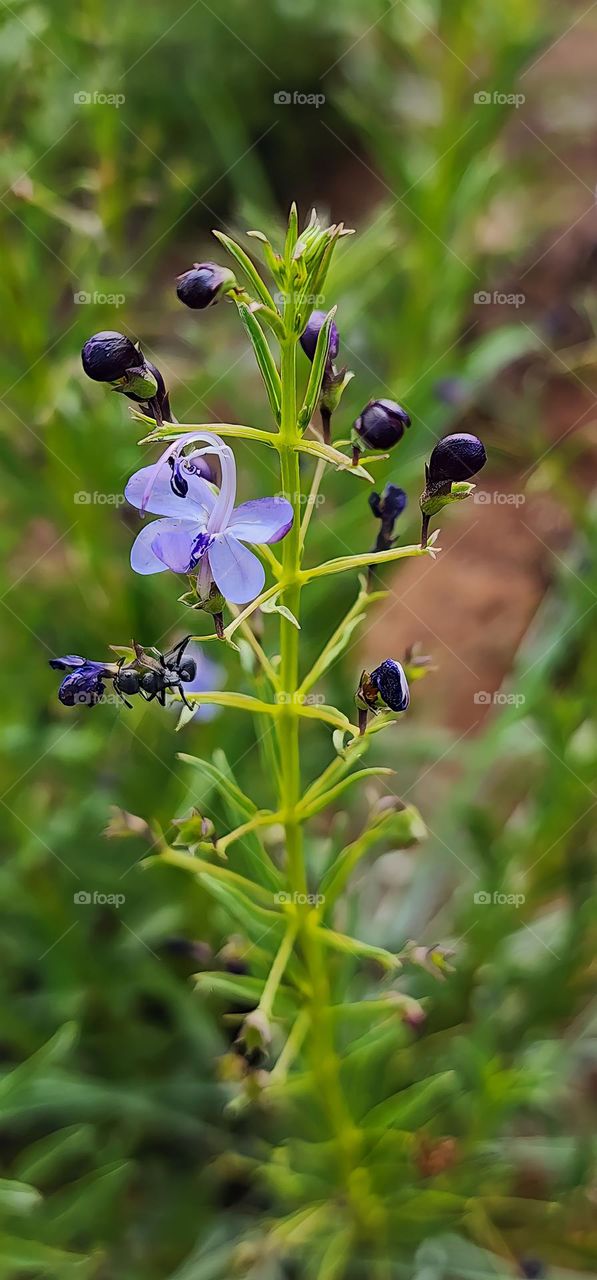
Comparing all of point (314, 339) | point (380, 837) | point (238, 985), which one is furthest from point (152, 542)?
point (238, 985)

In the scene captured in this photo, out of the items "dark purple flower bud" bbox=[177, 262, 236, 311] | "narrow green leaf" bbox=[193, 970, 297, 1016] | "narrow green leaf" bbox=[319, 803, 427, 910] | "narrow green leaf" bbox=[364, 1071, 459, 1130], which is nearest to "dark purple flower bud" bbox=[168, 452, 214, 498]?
"dark purple flower bud" bbox=[177, 262, 236, 311]

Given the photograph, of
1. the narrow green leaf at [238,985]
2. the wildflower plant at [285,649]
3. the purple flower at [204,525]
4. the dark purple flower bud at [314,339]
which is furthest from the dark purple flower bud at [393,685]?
the narrow green leaf at [238,985]

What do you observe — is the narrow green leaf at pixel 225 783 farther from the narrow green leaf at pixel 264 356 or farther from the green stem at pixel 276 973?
the narrow green leaf at pixel 264 356

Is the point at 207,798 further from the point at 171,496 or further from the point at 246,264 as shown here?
the point at 246,264

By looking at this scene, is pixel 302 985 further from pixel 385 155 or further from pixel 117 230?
pixel 385 155

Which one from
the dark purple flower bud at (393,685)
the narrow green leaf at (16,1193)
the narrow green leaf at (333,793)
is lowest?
the narrow green leaf at (16,1193)

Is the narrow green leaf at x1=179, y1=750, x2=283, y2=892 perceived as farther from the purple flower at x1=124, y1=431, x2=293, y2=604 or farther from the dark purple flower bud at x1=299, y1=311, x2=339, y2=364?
the dark purple flower bud at x1=299, y1=311, x2=339, y2=364
